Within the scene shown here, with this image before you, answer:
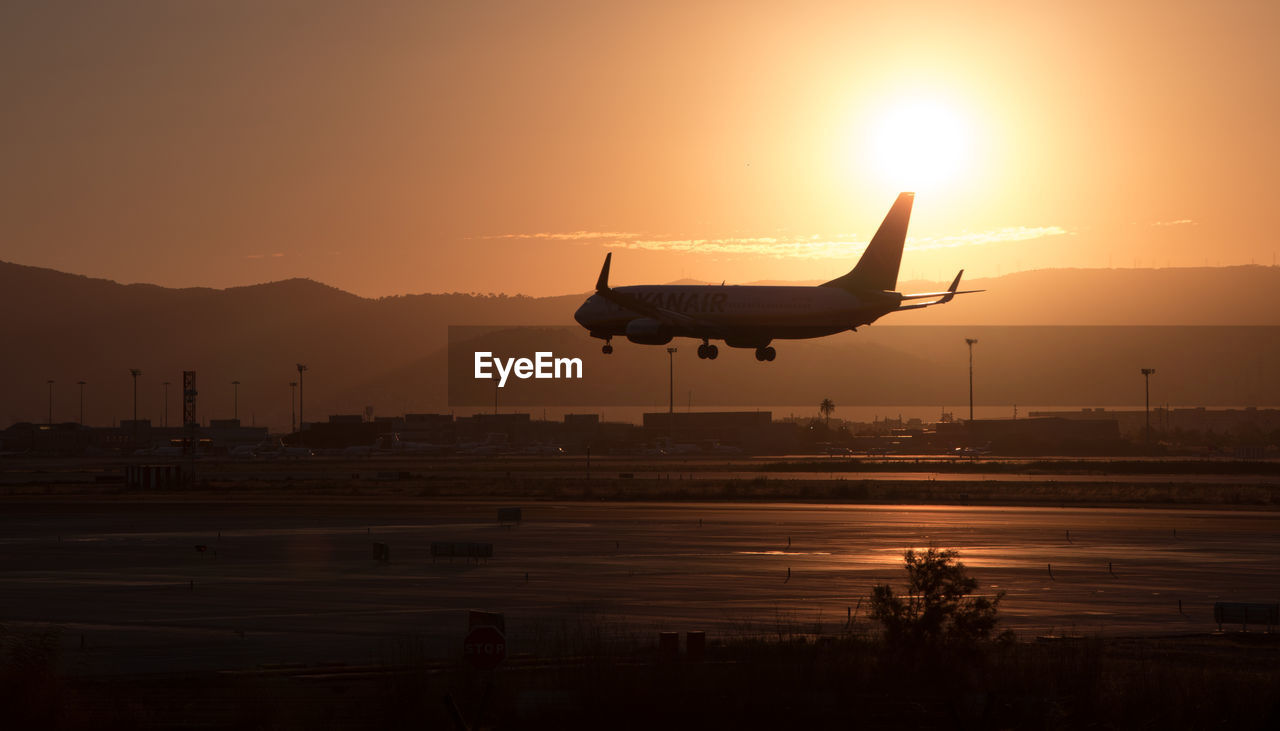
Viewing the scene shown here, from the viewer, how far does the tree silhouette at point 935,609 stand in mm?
24844

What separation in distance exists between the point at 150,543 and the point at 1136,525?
3931cm

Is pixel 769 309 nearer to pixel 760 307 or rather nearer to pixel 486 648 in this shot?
pixel 760 307

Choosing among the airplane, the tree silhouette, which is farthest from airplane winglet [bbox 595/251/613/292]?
the tree silhouette

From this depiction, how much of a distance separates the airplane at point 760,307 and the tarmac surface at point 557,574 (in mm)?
10853

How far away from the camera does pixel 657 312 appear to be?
78.1 m

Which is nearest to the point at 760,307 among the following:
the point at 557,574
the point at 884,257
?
the point at 884,257

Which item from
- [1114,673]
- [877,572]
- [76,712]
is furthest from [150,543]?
[1114,673]

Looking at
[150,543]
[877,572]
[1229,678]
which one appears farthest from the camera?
[150,543]

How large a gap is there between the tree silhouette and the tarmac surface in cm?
281

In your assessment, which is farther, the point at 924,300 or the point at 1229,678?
the point at 924,300

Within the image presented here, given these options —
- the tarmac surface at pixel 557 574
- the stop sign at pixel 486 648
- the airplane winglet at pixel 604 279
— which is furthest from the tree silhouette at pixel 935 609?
the airplane winglet at pixel 604 279

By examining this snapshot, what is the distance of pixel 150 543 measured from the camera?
5206 cm

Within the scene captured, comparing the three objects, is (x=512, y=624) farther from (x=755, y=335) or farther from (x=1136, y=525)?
(x=755, y=335)

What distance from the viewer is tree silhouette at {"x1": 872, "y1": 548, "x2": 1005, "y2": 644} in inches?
978
